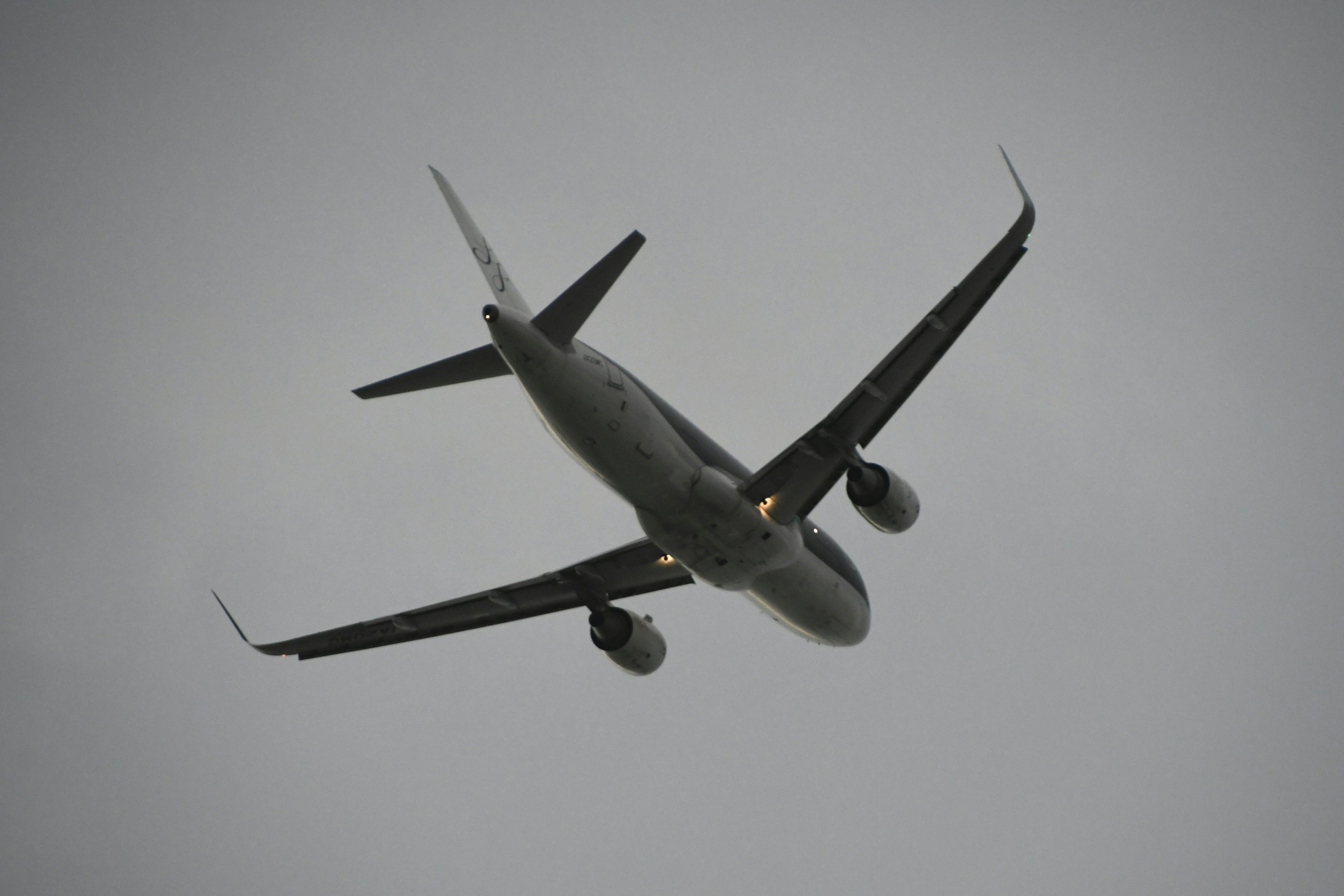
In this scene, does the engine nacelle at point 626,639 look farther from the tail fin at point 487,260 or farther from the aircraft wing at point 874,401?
the tail fin at point 487,260

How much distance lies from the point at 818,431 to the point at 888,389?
1.43 meters

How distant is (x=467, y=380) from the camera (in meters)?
17.5

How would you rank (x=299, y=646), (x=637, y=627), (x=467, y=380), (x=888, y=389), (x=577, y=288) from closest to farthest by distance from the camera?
(x=577, y=288) → (x=467, y=380) → (x=888, y=389) → (x=637, y=627) → (x=299, y=646)

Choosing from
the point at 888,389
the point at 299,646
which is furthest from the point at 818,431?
the point at 299,646

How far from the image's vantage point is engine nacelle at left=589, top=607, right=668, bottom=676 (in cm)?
2198

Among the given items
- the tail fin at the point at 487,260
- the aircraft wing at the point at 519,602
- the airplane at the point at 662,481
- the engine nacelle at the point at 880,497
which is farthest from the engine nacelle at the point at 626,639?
the tail fin at the point at 487,260

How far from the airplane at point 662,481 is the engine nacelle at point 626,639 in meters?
0.03

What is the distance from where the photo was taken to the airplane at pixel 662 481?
54.2 ft

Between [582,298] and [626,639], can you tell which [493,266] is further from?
[626,639]

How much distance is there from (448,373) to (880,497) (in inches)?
317

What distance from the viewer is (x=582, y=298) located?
15977 mm

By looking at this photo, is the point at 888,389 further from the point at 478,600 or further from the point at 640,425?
the point at 478,600

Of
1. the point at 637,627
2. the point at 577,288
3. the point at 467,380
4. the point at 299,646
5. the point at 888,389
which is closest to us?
the point at 577,288

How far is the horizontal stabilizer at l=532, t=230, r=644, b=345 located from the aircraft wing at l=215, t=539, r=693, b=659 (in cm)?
723
